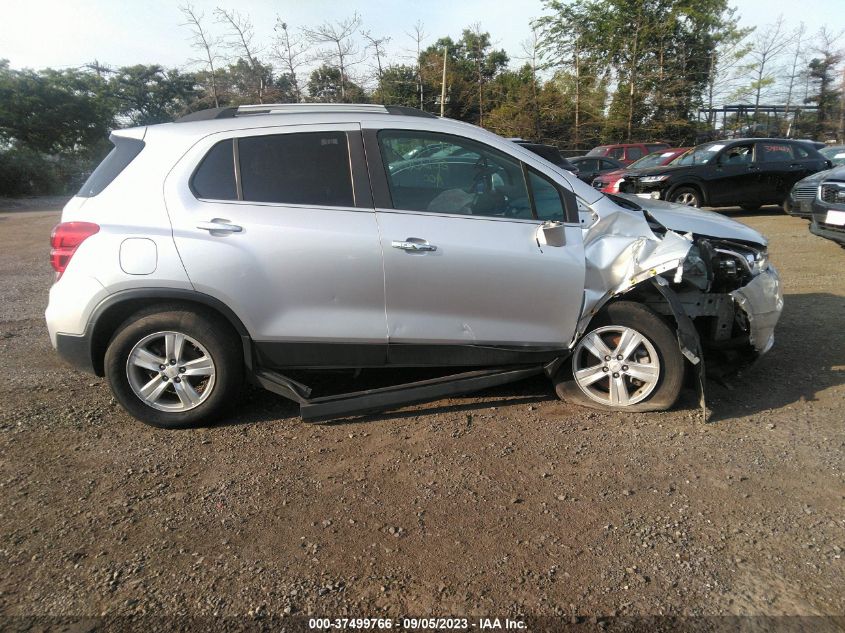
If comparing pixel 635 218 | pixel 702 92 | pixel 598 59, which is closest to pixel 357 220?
pixel 635 218

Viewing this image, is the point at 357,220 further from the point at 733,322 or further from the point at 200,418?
the point at 733,322

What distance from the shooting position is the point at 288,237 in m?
3.44

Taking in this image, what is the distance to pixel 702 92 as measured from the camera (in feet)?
103

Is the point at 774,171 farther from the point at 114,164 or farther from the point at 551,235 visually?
the point at 114,164

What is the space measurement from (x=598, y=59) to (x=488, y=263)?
30885 millimetres

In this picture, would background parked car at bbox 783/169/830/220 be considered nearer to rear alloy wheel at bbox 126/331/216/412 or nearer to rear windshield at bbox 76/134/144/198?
rear alloy wheel at bbox 126/331/216/412

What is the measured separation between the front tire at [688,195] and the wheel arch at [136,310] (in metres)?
11.2

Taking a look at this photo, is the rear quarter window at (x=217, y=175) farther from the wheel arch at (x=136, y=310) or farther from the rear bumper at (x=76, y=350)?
the rear bumper at (x=76, y=350)

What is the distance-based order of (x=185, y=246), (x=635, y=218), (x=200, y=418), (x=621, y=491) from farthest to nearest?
1. (x=635, y=218)
2. (x=200, y=418)
3. (x=185, y=246)
4. (x=621, y=491)

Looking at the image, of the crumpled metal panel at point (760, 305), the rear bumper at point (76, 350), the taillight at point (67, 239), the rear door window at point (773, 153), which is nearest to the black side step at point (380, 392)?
the rear bumper at point (76, 350)

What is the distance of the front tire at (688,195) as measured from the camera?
12.4 m

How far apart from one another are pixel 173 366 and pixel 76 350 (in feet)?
1.86

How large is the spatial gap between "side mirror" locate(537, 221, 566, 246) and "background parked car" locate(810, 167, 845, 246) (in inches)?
238

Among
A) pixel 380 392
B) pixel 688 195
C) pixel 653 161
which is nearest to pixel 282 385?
pixel 380 392
